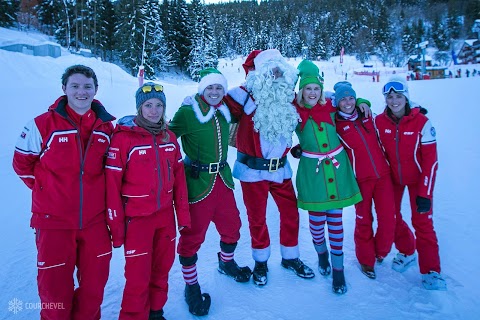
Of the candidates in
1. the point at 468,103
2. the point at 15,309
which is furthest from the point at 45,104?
the point at 468,103

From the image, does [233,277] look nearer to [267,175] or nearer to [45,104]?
[267,175]

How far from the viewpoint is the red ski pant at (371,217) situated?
280cm

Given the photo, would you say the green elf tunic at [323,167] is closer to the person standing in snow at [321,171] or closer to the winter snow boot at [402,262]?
the person standing in snow at [321,171]

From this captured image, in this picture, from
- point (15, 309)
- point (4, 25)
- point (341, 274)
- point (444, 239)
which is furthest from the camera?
point (4, 25)

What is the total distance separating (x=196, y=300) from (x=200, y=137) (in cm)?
129

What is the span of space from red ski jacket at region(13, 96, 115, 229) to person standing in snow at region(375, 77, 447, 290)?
248 centimetres

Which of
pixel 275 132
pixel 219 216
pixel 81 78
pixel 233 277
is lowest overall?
pixel 233 277

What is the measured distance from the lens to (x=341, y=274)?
2654 mm

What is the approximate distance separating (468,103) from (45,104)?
439 inches

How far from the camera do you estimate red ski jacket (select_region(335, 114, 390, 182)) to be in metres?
2.78

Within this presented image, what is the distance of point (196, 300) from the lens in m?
2.39

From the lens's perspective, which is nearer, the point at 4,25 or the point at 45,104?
the point at 45,104

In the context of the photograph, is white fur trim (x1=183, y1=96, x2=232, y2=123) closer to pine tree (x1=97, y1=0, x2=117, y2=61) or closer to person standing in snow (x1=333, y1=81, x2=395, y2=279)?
person standing in snow (x1=333, y1=81, x2=395, y2=279)

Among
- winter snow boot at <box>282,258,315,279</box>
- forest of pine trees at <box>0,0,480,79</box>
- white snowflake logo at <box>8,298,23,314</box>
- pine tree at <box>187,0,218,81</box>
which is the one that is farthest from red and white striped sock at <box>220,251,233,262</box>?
pine tree at <box>187,0,218,81</box>
